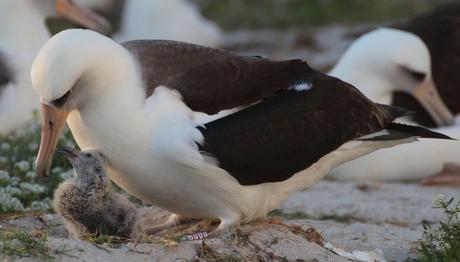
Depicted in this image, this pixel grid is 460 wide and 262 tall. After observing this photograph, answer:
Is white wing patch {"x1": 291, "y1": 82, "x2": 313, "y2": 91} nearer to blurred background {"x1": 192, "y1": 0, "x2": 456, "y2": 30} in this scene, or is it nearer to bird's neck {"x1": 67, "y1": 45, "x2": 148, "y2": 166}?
bird's neck {"x1": 67, "y1": 45, "x2": 148, "y2": 166}

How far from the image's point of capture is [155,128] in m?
6.25

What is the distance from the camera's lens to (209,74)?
6.58 m

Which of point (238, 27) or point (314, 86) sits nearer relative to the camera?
point (314, 86)

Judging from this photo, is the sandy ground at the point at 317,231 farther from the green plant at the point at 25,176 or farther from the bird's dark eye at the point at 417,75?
the bird's dark eye at the point at 417,75

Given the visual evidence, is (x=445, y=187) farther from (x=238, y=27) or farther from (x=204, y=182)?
(x=238, y=27)

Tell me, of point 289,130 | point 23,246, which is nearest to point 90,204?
point 23,246

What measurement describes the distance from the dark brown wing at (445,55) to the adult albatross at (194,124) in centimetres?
426

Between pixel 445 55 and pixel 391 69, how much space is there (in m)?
0.85

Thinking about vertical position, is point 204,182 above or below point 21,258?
above

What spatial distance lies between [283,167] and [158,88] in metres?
0.87

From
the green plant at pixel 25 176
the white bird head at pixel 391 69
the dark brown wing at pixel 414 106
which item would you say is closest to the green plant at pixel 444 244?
the green plant at pixel 25 176

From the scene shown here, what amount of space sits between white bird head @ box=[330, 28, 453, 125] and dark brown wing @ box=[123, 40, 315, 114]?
3.91m

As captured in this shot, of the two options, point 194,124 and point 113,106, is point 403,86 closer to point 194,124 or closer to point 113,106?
point 194,124

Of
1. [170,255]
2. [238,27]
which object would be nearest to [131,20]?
[238,27]
